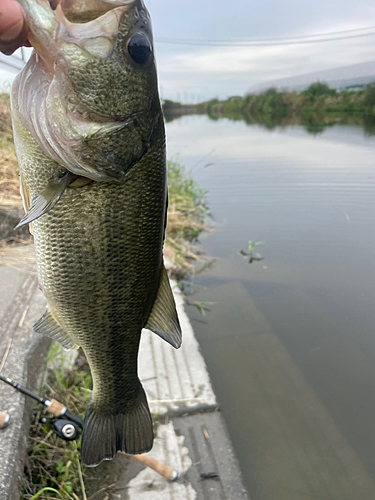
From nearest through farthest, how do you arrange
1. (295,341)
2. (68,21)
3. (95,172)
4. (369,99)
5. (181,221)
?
(68,21) → (95,172) → (295,341) → (181,221) → (369,99)

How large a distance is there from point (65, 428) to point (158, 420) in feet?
2.56

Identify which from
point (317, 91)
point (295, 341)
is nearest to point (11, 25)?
point (295, 341)

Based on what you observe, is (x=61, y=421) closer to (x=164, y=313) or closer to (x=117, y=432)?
(x=117, y=432)

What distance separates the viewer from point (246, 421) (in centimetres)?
281

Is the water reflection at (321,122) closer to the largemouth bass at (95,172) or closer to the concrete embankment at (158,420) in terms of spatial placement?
the concrete embankment at (158,420)

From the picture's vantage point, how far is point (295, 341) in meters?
3.82

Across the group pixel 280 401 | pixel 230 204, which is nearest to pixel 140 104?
pixel 280 401

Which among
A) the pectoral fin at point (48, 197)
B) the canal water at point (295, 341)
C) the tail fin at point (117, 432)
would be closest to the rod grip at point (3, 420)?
the tail fin at point (117, 432)

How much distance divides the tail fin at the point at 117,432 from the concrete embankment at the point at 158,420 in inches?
16.8

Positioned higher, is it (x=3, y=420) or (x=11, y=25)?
(x=11, y=25)

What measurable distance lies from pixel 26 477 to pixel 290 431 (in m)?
1.83

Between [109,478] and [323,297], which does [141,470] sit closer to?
[109,478]

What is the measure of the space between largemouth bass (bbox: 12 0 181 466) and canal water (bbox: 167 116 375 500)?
1730 millimetres

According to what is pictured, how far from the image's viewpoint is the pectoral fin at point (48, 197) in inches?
40.4
